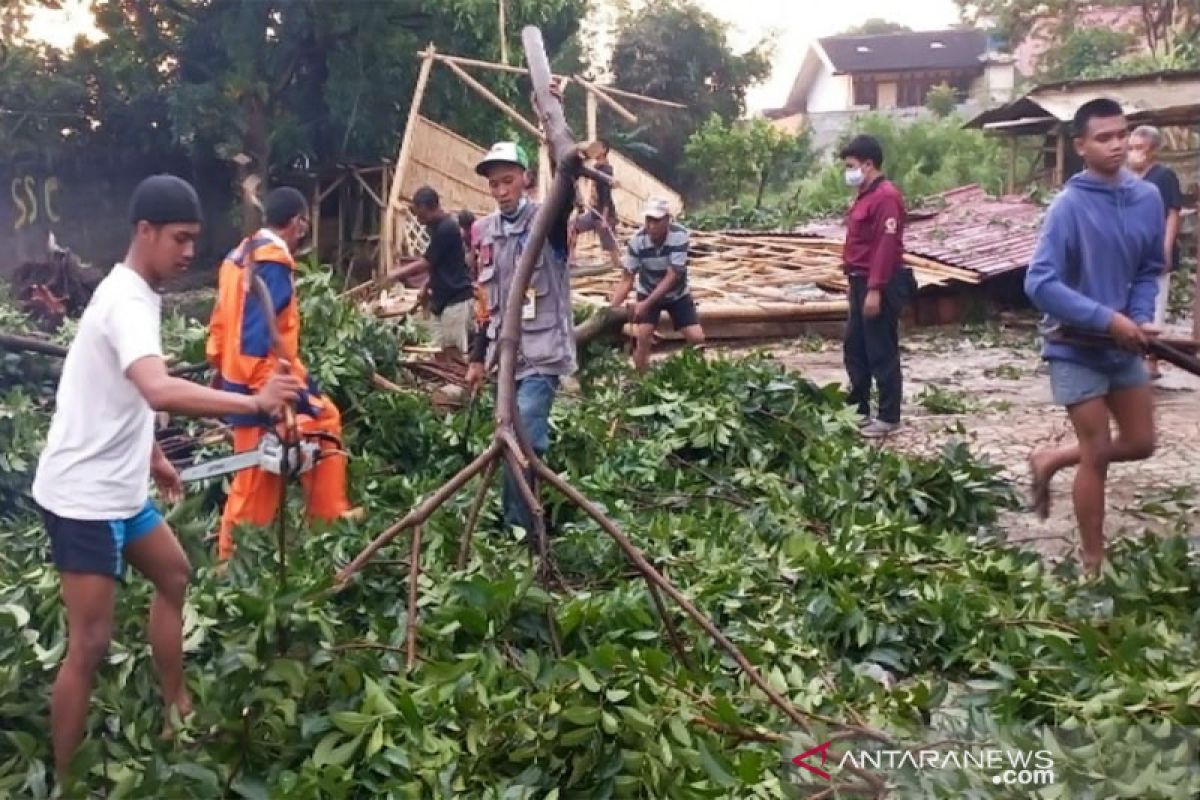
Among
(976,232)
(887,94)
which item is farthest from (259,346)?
(887,94)

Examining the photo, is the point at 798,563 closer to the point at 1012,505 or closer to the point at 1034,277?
the point at 1034,277

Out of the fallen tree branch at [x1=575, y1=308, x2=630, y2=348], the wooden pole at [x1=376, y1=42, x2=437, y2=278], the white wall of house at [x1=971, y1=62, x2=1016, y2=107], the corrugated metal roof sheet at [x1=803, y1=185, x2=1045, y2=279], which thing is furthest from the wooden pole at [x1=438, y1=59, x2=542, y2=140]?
the white wall of house at [x1=971, y1=62, x2=1016, y2=107]

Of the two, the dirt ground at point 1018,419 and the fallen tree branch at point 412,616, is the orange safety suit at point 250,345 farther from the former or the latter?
the dirt ground at point 1018,419

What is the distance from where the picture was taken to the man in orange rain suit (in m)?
5.30

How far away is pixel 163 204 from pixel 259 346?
6.35ft

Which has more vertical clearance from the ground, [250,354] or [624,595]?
[250,354]

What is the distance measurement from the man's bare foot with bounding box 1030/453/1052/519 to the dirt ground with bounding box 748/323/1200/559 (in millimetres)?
229

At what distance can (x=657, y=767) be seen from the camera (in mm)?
3262

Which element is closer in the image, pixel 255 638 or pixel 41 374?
pixel 255 638

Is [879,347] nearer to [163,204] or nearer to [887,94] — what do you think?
[163,204]

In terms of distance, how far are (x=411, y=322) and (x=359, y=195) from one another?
47.4 feet

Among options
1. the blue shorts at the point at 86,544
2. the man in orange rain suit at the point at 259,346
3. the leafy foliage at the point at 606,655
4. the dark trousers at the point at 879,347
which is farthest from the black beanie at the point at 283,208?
the dark trousers at the point at 879,347

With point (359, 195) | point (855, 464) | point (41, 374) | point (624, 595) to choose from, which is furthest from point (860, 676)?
point (359, 195)

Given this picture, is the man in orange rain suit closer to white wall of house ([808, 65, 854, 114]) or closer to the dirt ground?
the dirt ground
